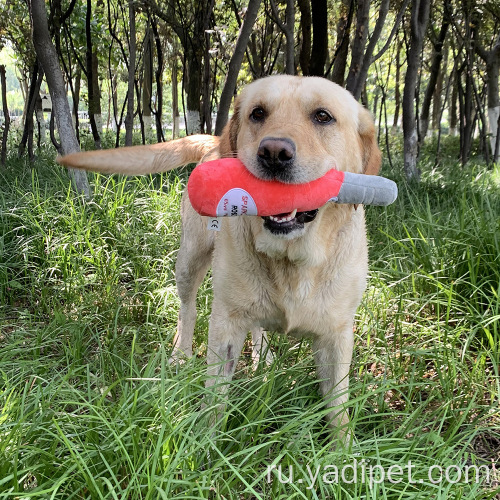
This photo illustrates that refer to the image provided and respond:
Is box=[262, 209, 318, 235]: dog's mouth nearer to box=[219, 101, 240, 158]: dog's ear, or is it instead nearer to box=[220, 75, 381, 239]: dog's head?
box=[220, 75, 381, 239]: dog's head

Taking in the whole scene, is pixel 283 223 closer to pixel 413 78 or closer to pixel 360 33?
pixel 360 33

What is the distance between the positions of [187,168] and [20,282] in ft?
10.4

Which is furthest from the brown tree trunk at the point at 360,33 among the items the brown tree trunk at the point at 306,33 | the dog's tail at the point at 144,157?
the dog's tail at the point at 144,157

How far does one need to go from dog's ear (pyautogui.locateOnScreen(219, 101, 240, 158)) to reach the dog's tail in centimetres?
28

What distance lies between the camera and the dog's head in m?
1.77

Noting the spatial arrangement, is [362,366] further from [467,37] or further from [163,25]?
[163,25]

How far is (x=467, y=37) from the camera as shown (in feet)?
24.3

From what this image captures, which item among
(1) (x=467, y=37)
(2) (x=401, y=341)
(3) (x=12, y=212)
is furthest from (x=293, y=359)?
(1) (x=467, y=37)

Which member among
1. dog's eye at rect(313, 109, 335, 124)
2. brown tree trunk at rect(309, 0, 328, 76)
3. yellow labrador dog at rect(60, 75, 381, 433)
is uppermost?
brown tree trunk at rect(309, 0, 328, 76)

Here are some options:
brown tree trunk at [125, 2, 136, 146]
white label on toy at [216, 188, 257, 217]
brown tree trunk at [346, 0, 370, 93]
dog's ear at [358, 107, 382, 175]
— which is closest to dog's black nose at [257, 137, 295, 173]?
white label on toy at [216, 188, 257, 217]

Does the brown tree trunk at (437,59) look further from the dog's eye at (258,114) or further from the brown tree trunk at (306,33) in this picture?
the dog's eye at (258,114)

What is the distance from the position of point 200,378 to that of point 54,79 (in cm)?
347

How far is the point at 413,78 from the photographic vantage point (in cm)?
588

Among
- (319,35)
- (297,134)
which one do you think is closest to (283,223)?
(297,134)
